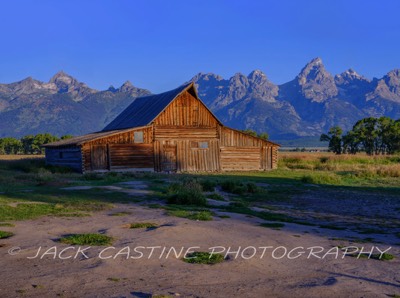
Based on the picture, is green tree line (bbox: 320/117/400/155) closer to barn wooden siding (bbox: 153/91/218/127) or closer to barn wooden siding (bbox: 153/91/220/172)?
barn wooden siding (bbox: 153/91/220/172)

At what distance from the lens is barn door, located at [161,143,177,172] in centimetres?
3897

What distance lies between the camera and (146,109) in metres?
43.0

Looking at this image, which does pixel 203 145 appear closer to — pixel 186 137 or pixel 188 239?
pixel 186 137

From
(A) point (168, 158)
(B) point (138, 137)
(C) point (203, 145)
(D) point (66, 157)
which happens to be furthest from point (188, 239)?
(D) point (66, 157)

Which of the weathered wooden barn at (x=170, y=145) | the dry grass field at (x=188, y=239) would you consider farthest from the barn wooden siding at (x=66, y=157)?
the dry grass field at (x=188, y=239)

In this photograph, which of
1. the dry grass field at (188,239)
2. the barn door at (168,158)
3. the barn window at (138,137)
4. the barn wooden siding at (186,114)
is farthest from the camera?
the barn wooden siding at (186,114)

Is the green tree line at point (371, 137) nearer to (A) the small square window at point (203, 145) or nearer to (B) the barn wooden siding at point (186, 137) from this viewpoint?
(B) the barn wooden siding at point (186, 137)

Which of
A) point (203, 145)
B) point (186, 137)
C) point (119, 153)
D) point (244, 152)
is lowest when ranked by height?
point (244, 152)

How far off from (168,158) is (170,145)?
42.7 inches

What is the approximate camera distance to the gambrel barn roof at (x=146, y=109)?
39719 mm

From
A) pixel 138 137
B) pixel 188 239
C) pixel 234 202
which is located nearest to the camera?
pixel 188 239

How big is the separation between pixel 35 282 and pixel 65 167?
103 ft

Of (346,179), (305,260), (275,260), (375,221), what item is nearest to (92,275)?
(275,260)

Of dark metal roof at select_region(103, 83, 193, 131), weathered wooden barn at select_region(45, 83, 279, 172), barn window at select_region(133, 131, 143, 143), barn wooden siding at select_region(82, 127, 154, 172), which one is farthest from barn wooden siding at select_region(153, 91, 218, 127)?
barn wooden siding at select_region(82, 127, 154, 172)
